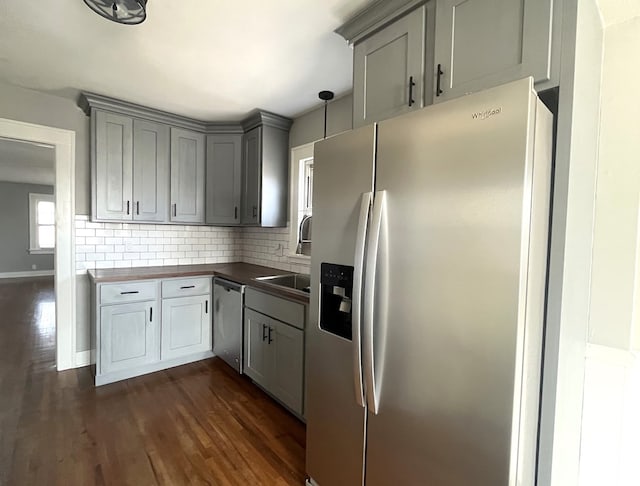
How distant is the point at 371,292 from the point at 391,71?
1083mm

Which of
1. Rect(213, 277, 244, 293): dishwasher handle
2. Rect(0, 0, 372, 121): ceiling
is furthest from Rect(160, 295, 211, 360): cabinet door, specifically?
Rect(0, 0, 372, 121): ceiling

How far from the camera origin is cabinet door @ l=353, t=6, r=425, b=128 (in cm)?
143

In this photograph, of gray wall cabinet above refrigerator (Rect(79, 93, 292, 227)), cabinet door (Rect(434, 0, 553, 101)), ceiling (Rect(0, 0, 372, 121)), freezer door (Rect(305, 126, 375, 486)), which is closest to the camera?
cabinet door (Rect(434, 0, 553, 101))

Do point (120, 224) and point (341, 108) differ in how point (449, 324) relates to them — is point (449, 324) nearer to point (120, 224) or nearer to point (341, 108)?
point (341, 108)

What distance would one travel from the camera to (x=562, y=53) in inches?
39.6

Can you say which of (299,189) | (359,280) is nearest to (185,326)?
(299,189)

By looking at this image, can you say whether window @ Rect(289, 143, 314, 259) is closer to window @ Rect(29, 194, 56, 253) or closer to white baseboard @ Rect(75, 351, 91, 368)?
white baseboard @ Rect(75, 351, 91, 368)

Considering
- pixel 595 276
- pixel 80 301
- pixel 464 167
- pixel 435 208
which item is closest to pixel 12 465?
pixel 80 301

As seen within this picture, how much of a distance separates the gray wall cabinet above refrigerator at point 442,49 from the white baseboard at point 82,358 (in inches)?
Answer: 130

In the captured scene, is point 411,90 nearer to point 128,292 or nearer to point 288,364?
point 288,364

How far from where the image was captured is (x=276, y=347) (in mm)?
2363

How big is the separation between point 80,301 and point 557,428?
365 centimetres

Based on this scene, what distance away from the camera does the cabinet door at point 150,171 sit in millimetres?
3059

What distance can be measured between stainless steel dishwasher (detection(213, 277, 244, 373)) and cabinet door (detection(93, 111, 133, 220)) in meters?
1.14
